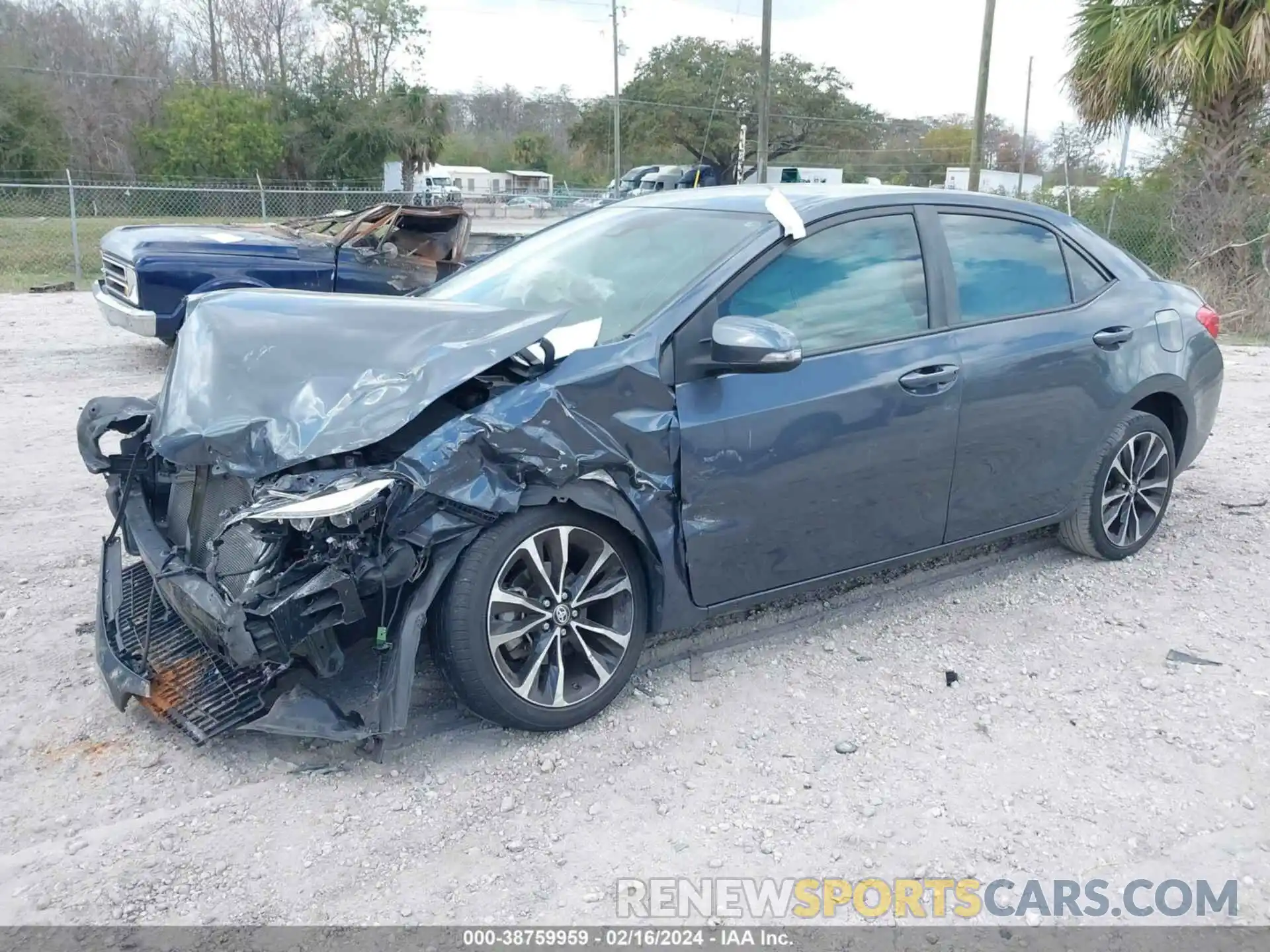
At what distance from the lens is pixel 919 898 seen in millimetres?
2742

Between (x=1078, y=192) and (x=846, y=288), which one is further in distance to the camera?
(x=1078, y=192)

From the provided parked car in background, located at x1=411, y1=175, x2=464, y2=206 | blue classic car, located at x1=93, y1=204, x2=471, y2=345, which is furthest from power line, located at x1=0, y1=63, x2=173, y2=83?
blue classic car, located at x1=93, y1=204, x2=471, y2=345

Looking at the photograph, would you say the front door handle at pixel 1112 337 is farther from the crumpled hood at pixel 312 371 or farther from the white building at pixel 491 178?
the white building at pixel 491 178

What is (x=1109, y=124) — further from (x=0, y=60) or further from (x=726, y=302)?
(x=0, y=60)

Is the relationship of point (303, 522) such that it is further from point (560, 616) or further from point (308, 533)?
point (560, 616)

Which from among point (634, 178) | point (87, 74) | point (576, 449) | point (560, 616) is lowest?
point (560, 616)

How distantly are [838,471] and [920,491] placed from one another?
1.51 ft

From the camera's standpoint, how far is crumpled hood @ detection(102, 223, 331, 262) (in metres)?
8.87

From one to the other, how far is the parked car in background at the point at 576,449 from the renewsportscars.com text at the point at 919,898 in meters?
0.80

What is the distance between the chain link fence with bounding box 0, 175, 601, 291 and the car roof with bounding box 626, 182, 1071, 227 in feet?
45.1

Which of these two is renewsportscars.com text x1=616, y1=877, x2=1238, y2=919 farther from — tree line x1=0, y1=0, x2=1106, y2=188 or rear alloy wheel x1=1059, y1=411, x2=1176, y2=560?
tree line x1=0, y1=0, x2=1106, y2=188

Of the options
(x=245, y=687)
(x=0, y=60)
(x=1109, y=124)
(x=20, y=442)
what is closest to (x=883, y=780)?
(x=245, y=687)

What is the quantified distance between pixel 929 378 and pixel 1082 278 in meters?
1.25

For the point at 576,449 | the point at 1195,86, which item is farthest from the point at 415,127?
the point at 576,449
